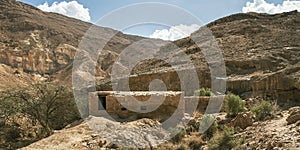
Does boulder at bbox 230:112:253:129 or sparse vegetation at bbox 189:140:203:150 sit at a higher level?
boulder at bbox 230:112:253:129

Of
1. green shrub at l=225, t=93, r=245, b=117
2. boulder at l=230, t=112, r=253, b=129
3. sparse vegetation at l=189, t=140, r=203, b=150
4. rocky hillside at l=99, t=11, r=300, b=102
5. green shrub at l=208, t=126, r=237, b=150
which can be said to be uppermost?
rocky hillside at l=99, t=11, r=300, b=102

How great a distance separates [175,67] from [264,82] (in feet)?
28.2

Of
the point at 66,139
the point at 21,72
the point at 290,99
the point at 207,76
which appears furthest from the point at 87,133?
the point at 21,72

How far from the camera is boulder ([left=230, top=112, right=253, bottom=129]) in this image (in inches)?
420

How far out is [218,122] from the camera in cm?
1161

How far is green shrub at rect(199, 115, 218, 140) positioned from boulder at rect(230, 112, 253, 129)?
0.61 meters

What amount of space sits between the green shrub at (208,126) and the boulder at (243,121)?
61cm

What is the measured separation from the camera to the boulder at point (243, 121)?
35.0 ft

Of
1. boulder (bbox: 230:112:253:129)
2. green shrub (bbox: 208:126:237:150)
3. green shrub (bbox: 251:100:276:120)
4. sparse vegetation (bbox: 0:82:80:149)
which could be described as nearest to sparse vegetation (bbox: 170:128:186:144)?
green shrub (bbox: 208:126:237:150)

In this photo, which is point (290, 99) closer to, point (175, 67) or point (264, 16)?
point (175, 67)

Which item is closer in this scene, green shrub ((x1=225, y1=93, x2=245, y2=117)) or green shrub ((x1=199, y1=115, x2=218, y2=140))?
green shrub ((x1=199, y1=115, x2=218, y2=140))

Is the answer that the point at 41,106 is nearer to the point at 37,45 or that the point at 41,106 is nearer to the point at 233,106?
the point at 233,106

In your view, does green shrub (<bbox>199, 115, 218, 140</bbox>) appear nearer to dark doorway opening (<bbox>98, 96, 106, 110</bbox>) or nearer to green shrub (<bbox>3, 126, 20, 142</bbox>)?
dark doorway opening (<bbox>98, 96, 106, 110</bbox>)

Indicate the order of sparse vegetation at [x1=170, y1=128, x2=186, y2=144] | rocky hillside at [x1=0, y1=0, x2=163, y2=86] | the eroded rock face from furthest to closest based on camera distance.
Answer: rocky hillside at [x1=0, y1=0, x2=163, y2=86]
sparse vegetation at [x1=170, y1=128, x2=186, y2=144]
the eroded rock face
